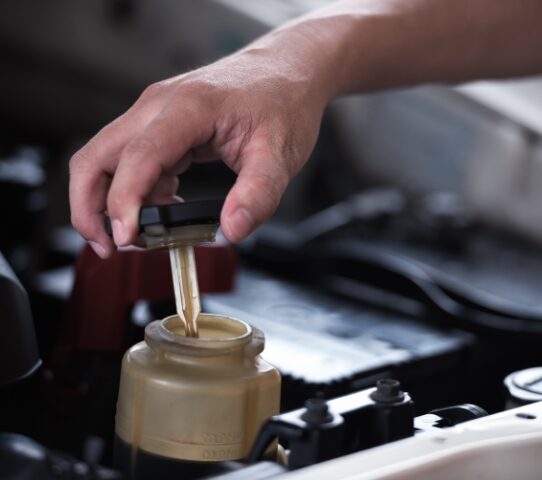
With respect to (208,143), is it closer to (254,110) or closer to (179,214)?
(254,110)

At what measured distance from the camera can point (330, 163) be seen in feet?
7.11

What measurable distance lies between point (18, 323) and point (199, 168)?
1.33 meters

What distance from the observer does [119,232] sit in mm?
667

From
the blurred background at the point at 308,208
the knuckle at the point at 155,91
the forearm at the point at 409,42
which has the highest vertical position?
the forearm at the point at 409,42

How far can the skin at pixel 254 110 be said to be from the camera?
690mm

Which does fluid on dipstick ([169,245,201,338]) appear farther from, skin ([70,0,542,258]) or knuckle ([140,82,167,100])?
knuckle ([140,82,167,100])

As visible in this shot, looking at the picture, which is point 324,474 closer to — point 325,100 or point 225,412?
point 225,412

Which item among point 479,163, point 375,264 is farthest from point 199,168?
point 375,264

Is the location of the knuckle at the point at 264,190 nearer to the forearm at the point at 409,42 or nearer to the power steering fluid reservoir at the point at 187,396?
the power steering fluid reservoir at the point at 187,396

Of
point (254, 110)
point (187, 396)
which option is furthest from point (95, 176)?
point (187, 396)

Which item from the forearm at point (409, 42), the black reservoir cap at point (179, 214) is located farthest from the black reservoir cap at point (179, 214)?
the forearm at point (409, 42)

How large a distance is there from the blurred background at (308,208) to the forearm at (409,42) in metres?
0.28

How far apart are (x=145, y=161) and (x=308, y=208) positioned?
4.99ft

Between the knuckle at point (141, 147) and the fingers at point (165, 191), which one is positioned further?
the fingers at point (165, 191)
